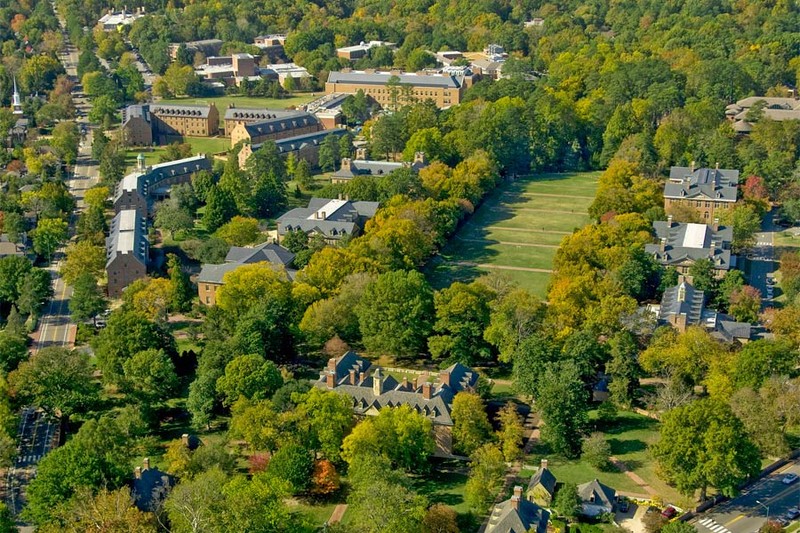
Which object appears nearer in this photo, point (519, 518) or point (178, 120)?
point (519, 518)

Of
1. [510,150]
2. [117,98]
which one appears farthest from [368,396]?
[117,98]

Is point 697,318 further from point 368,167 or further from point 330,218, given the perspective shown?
point 368,167

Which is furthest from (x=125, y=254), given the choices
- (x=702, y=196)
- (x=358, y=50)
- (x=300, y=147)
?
(x=358, y=50)

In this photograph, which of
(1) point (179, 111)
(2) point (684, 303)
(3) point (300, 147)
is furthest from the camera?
(1) point (179, 111)

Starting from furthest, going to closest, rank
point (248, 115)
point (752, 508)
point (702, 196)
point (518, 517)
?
point (248, 115) < point (702, 196) < point (752, 508) < point (518, 517)

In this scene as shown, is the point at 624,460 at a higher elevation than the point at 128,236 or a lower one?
lower

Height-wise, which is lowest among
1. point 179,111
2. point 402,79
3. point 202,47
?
point 179,111

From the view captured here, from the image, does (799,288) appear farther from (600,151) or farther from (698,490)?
(600,151)

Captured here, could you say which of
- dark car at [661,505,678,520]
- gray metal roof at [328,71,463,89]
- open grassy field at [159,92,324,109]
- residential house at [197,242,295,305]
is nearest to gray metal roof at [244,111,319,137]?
open grassy field at [159,92,324,109]
